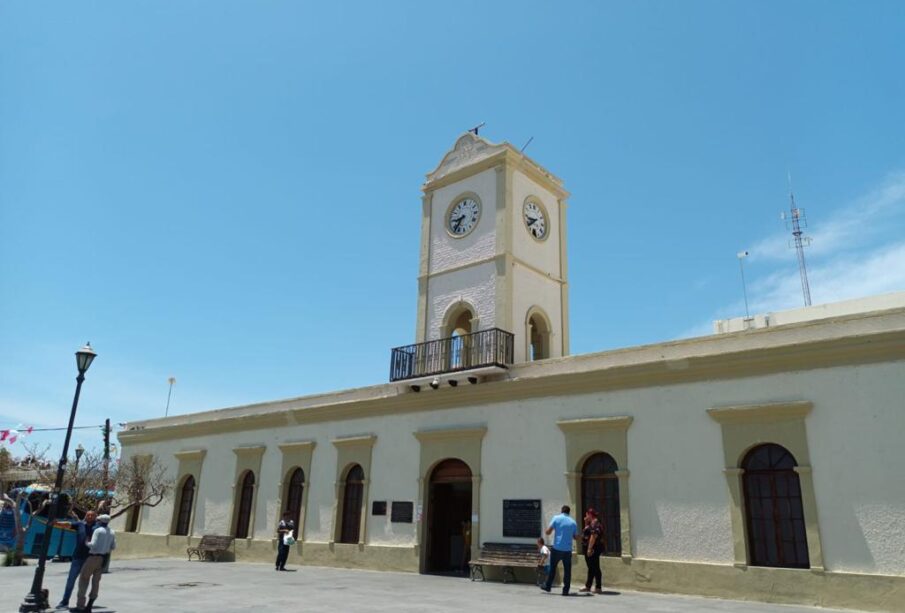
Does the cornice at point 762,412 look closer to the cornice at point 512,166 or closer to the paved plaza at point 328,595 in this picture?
the paved plaza at point 328,595

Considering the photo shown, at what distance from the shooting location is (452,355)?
58.3 feet

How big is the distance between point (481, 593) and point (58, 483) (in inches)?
296

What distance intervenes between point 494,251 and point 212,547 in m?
12.7

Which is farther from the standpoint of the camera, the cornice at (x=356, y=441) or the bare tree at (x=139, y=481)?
the bare tree at (x=139, y=481)

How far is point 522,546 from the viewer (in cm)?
1448

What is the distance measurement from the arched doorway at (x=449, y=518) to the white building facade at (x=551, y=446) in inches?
2.1

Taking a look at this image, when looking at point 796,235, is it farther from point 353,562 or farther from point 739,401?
point 353,562

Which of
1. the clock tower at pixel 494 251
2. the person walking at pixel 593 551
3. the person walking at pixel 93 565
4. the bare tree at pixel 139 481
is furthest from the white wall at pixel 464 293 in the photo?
the bare tree at pixel 139 481

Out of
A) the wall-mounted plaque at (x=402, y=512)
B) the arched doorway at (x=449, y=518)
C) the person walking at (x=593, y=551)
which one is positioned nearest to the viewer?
the person walking at (x=593, y=551)

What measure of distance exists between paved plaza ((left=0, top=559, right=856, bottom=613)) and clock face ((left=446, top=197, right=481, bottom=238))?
9565mm

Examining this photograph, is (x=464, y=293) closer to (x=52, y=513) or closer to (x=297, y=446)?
(x=297, y=446)

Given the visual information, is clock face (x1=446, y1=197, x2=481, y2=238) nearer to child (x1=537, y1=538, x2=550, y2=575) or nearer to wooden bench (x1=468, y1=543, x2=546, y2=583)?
wooden bench (x1=468, y1=543, x2=546, y2=583)

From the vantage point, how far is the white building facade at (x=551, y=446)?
36.7ft

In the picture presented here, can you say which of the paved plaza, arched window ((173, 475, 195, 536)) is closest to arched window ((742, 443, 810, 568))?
the paved plaza
